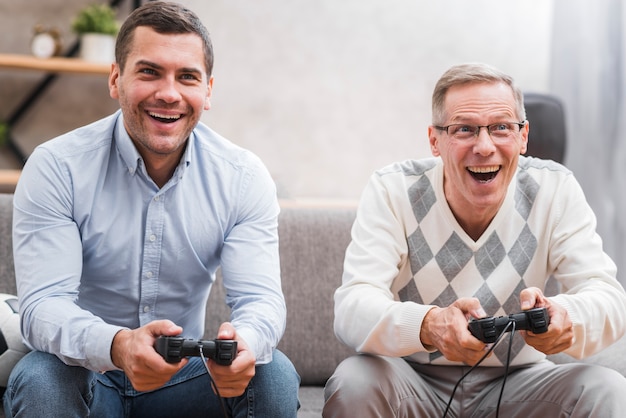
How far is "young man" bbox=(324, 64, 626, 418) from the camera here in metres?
1.43

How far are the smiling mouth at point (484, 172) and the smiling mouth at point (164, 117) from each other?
56cm

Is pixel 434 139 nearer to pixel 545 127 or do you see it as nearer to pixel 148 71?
pixel 148 71

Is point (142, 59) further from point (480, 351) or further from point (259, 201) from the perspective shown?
point (480, 351)

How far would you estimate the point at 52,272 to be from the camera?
1.38 metres

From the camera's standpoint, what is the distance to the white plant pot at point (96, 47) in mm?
2902

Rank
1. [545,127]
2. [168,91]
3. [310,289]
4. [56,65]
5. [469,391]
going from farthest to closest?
[56,65] → [545,127] → [310,289] → [469,391] → [168,91]

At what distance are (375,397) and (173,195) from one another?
53 centimetres

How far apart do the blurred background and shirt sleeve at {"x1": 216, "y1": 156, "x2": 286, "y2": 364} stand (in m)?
1.51

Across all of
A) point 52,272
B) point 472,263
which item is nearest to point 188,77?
point 52,272

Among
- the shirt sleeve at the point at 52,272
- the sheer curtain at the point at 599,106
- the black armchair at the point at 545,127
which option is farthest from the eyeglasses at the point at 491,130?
the sheer curtain at the point at 599,106

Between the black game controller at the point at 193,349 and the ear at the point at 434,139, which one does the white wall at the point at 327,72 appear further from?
the black game controller at the point at 193,349

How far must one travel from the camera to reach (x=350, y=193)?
320 cm

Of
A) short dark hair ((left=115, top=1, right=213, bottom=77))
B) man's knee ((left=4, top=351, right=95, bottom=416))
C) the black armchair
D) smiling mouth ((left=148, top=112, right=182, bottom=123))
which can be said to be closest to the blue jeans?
man's knee ((left=4, top=351, right=95, bottom=416))

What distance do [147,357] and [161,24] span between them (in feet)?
2.02
